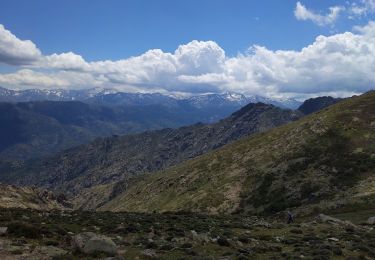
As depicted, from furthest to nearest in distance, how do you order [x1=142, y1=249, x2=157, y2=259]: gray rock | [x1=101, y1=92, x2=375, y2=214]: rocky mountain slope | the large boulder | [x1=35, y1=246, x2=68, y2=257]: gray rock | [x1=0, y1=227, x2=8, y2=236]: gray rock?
[x1=101, y1=92, x2=375, y2=214]: rocky mountain slope
[x1=0, y1=227, x2=8, y2=236]: gray rock
[x1=142, y1=249, x2=157, y2=259]: gray rock
[x1=35, y1=246, x2=68, y2=257]: gray rock
the large boulder

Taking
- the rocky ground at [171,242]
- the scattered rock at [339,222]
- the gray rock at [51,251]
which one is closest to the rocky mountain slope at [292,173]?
the scattered rock at [339,222]

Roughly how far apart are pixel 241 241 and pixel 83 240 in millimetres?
13567

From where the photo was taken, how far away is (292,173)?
9462 cm

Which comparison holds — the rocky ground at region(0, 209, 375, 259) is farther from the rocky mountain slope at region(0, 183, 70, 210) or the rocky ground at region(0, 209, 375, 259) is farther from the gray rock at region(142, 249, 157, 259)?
the rocky mountain slope at region(0, 183, 70, 210)

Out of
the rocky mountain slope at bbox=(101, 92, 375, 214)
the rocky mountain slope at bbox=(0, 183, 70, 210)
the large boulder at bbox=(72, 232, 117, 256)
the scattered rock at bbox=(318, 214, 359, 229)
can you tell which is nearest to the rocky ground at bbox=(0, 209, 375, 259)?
the large boulder at bbox=(72, 232, 117, 256)

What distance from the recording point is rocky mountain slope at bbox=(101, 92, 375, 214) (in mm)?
83250

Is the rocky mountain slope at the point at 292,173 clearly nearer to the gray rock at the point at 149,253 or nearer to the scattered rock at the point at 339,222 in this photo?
the scattered rock at the point at 339,222

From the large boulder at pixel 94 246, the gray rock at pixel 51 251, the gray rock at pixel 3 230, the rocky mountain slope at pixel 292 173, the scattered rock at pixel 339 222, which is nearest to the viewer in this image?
the large boulder at pixel 94 246

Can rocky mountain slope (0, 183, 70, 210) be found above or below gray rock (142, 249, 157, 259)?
below

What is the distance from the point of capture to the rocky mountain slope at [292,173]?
273ft

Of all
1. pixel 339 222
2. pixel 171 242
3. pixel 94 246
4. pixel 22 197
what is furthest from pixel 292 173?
pixel 22 197

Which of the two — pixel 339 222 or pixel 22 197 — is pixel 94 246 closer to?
pixel 339 222

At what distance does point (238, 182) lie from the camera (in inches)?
3974

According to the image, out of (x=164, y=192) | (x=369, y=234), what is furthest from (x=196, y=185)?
(x=369, y=234)
